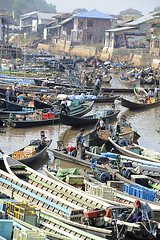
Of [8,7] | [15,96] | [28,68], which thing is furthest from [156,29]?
[8,7]

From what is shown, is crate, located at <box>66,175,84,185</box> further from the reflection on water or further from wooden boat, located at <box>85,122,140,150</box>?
wooden boat, located at <box>85,122,140,150</box>

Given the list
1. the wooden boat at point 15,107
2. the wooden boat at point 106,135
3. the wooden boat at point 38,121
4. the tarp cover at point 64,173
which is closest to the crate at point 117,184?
the tarp cover at point 64,173

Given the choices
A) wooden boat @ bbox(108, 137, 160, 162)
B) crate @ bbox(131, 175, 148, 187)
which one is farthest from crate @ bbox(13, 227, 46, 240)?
wooden boat @ bbox(108, 137, 160, 162)

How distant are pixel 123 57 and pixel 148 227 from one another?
5095cm

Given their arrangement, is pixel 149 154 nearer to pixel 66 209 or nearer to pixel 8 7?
pixel 66 209

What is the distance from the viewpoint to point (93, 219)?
9906 mm

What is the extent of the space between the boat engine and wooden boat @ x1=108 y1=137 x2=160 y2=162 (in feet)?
20.3

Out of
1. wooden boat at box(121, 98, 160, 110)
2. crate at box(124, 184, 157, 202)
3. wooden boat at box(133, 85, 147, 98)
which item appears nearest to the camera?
crate at box(124, 184, 157, 202)

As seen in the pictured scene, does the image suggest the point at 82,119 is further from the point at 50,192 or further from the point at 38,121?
the point at 50,192

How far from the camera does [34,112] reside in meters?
22.8

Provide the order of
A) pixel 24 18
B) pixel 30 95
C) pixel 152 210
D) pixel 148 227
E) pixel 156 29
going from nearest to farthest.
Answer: pixel 148 227
pixel 152 210
pixel 30 95
pixel 156 29
pixel 24 18

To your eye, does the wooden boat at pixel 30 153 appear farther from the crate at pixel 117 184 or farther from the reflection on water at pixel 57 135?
the crate at pixel 117 184

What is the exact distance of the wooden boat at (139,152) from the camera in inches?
634

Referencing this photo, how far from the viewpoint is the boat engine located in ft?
32.5
